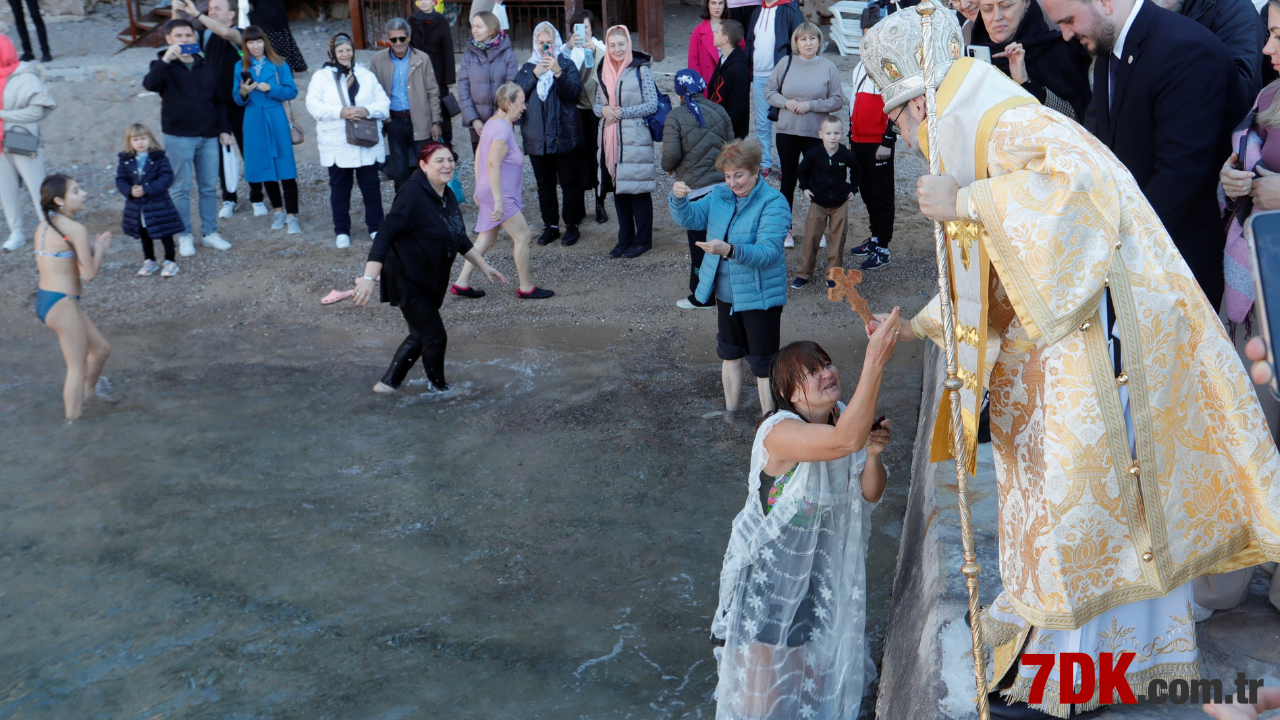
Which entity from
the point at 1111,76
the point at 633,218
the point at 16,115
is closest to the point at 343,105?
the point at 633,218

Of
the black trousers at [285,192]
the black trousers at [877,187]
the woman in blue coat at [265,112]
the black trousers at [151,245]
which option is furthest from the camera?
the black trousers at [285,192]

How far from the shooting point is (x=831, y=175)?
7965 millimetres

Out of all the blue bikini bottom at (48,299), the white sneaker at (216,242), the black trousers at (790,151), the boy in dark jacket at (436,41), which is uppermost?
the boy in dark jacket at (436,41)

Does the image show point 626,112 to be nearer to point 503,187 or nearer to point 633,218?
point 633,218

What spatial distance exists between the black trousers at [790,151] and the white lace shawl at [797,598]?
5.62m

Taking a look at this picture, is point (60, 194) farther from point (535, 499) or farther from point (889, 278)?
point (889, 278)

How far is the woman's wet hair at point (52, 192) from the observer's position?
Result: 6578 mm

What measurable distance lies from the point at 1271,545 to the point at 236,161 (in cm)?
996

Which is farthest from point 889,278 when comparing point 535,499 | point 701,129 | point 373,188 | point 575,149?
point 373,188

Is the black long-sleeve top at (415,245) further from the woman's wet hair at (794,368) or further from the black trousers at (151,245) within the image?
the woman's wet hair at (794,368)

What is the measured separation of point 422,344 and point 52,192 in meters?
2.54

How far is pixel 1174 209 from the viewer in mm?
3113

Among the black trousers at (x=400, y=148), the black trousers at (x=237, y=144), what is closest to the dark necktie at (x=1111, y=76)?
the black trousers at (x=400, y=148)

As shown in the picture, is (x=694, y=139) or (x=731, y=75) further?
(x=731, y=75)
